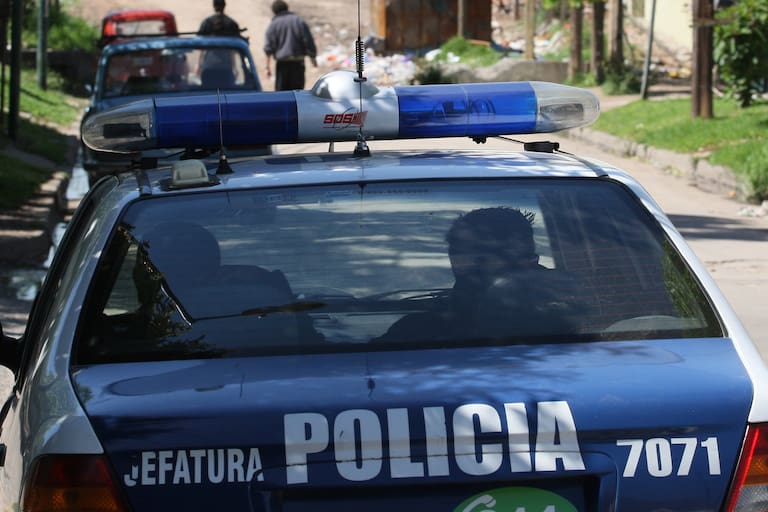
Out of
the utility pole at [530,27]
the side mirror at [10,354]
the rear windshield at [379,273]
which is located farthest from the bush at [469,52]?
the rear windshield at [379,273]

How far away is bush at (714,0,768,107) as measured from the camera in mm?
17047

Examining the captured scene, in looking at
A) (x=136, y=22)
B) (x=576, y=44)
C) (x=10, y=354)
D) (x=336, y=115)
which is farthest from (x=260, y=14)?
(x=10, y=354)

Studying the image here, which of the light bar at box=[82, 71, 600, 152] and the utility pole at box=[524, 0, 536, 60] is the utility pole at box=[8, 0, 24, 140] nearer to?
the light bar at box=[82, 71, 600, 152]

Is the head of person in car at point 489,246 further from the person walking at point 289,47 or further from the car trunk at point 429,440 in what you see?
the person walking at point 289,47

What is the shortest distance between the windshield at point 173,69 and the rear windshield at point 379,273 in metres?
10.5

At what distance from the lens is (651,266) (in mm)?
3375

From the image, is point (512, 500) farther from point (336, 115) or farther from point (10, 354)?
point (10, 354)

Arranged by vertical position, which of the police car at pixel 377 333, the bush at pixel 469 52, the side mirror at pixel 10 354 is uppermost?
the police car at pixel 377 333

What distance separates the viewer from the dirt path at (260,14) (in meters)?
39.3

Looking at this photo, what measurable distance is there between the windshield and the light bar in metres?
9.86

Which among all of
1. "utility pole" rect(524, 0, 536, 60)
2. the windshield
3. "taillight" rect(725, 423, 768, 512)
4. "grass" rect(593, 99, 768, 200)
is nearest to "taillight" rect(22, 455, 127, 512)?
"taillight" rect(725, 423, 768, 512)

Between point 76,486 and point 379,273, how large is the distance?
1170 millimetres

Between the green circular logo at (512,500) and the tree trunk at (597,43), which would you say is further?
the tree trunk at (597,43)

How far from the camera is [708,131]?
706 inches
